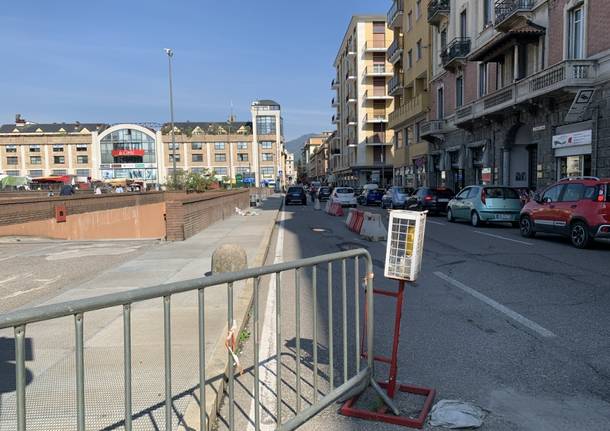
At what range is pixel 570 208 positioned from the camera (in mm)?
13219

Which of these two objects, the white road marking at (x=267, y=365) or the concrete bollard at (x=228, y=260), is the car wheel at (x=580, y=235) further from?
the concrete bollard at (x=228, y=260)

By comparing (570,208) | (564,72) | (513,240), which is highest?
(564,72)

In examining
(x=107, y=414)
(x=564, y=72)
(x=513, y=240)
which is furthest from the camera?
(x=564, y=72)

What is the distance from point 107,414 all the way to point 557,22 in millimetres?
25888

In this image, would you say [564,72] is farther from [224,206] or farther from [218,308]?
[218,308]

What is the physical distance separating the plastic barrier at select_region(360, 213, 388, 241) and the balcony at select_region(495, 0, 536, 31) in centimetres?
1629

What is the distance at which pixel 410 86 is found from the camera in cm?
4797

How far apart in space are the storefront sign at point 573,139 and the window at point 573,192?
8183 mm

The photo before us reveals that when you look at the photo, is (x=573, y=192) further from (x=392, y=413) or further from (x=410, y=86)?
(x=410, y=86)

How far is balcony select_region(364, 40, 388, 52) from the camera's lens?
69.3 meters

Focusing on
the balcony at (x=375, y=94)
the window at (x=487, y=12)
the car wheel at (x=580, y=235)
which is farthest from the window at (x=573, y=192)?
the balcony at (x=375, y=94)

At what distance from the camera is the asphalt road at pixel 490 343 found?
3.87 metres

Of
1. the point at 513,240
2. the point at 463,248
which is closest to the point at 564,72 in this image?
the point at 513,240

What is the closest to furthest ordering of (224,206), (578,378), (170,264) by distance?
(578,378) → (170,264) → (224,206)
